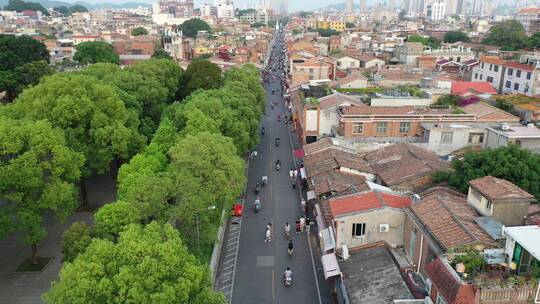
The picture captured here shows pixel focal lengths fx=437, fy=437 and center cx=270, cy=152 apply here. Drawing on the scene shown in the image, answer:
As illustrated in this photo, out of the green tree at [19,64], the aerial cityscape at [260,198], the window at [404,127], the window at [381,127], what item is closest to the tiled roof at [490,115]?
the aerial cityscape at [260,198]

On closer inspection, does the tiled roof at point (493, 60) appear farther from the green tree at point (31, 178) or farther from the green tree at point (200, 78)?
the green tree at point (31, 178)

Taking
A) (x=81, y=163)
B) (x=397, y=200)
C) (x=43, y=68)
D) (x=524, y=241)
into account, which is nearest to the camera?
(x=524, y=241)

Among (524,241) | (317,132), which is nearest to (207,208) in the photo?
(524,241)

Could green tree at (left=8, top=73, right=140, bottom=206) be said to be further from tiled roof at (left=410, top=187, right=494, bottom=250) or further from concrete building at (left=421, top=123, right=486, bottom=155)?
concrete building at (left=421, top=123, right=486, bottom=155)

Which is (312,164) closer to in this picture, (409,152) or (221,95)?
(409,152)

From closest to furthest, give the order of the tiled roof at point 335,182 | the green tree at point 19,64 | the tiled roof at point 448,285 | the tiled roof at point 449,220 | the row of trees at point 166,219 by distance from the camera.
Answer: the tiled roof at point 448,285
the row of trees at point 166,219
the tiled roof at point 449,220
the tiled roof at point 335,182
the green tree at point 19,64

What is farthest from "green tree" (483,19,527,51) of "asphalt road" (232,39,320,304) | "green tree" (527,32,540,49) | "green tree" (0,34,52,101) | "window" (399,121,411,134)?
"green tree" (0,34,52,101)
